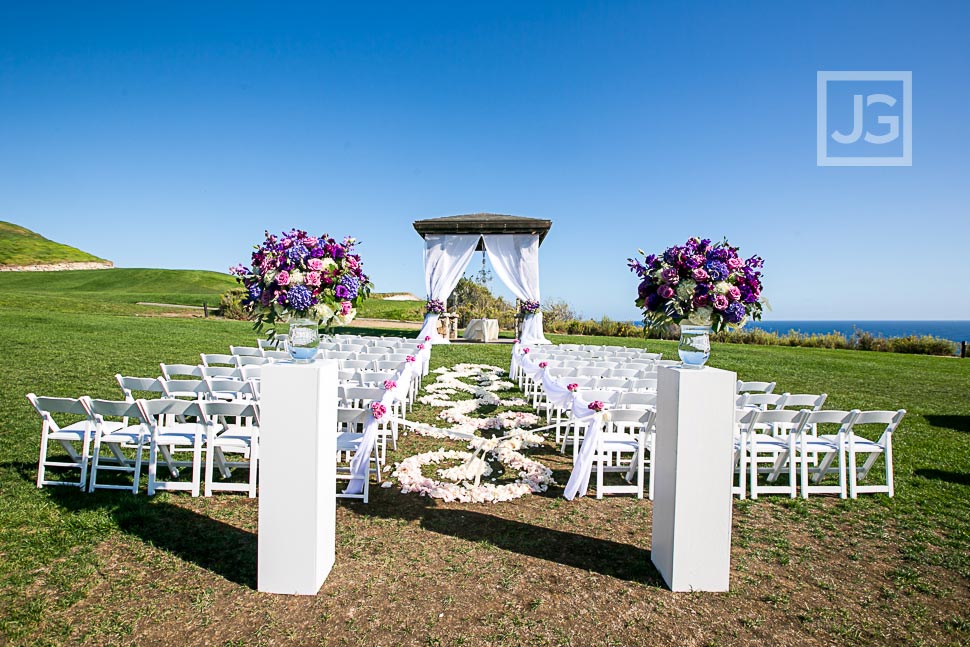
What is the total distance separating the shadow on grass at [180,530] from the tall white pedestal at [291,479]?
0.31 metres

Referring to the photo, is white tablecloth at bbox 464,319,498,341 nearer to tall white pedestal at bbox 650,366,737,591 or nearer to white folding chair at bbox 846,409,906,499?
white folding chair at bbox 846,409,906,499

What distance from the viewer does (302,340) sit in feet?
10.7

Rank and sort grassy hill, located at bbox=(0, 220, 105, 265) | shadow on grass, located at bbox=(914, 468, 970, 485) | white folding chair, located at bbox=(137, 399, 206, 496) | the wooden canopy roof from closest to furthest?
white folding chair, located at bbox=(137, 399, 206, 496)
shadow on grass, located at bbox=(914, 468, 970, 485)
the wooden canopy roof
grassy hill, located at bbox=(0, 220, 105, 265)

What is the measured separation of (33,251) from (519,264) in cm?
7260

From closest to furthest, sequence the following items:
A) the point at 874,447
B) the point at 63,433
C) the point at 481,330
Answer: the point at 63,433
the point at 874,447
the point at 481,330

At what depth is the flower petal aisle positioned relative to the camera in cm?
482

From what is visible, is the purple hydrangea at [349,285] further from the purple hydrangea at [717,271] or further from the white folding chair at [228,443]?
the purple hydrangea at [717,271]

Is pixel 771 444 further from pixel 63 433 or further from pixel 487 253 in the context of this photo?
pixel 487 253

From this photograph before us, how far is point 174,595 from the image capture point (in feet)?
9.87

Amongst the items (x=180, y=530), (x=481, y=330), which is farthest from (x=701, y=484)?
(x=481, y=330)

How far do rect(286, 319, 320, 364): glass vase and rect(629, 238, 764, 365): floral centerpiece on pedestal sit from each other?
7.93ft

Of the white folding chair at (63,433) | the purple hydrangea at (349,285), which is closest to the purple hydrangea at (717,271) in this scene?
the purple hydrangea at (349,285)

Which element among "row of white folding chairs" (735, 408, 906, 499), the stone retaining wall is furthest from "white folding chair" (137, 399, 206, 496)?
the stone retaining wall

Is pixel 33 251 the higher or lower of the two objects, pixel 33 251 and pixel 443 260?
the higher
